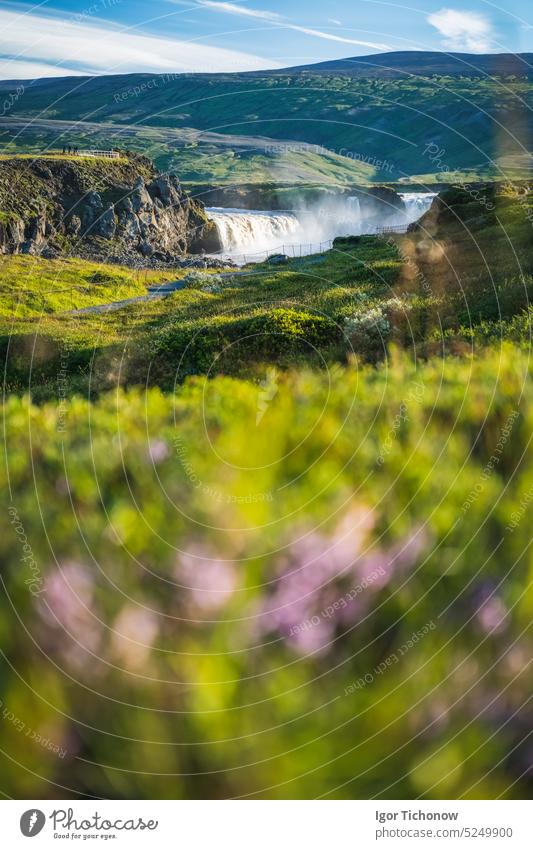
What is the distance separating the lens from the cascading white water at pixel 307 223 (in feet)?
327

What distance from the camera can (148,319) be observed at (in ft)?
141

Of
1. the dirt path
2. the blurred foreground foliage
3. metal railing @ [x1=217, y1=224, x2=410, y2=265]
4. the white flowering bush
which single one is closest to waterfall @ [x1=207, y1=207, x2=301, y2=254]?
metal railing @ [x1=217, y1=224, x2=410, y2=265]

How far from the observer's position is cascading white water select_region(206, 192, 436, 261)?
327 feet

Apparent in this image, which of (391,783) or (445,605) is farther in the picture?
(445,605)

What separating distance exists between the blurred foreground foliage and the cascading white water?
92456mm

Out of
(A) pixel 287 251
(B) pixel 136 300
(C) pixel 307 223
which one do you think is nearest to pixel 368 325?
(B) pixel 136 300

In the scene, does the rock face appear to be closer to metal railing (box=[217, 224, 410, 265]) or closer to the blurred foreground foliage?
metal railing (box=[217, 224, 410, 265])

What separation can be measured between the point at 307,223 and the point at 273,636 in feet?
395

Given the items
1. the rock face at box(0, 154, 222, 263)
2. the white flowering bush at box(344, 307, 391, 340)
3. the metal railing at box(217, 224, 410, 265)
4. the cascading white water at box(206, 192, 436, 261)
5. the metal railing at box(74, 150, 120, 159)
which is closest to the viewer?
the white flowering bush at box(344, 307, 391, 340)

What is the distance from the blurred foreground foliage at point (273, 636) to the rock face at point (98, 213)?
83.3 metres

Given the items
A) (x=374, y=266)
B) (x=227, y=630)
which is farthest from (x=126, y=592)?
(x=374, y=266)

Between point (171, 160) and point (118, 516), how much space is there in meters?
189

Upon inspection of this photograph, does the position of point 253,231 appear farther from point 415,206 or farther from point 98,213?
point 415,206
